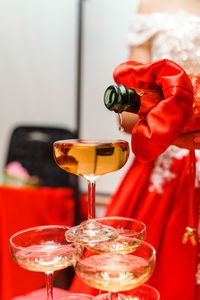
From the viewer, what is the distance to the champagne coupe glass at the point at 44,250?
1.64ft

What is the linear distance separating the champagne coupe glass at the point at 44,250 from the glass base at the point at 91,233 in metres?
0.02

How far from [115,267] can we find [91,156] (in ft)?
0.51

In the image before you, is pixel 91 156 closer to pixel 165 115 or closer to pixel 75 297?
pixel 165 115

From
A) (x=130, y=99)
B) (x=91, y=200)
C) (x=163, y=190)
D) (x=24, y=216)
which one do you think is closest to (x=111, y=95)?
(x=130, y=99)

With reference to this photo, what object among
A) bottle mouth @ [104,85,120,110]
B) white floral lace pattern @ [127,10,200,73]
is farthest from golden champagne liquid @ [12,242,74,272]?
white floral lace pattern @ [127,10,200,73]

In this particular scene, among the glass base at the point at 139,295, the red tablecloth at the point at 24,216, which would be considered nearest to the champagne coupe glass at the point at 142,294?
the glass base at the point at 139,295

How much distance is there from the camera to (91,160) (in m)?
0.48

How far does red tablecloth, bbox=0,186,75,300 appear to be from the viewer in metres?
1.58

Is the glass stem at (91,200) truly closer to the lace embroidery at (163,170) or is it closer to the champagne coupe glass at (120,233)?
the champagne coupe glass at (120,233)

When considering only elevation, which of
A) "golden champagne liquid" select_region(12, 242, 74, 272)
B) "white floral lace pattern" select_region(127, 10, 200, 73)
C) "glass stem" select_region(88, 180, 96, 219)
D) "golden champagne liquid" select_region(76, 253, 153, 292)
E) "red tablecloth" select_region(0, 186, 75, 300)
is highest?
"white floral lace pattern" select_region(127, 10, 200, 73)

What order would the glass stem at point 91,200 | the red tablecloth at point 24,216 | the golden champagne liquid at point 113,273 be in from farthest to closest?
the red tablecloth at point 24,216
the glass stem at point 91,200
the golden champagne liquid at point 113,273

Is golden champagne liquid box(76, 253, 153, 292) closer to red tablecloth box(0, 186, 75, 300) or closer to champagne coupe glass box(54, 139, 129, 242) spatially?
champagne coupe glass box(54, 139, 129, 242)

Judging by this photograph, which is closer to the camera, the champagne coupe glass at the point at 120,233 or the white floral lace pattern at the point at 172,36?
the champagne coupe glass at the point at 120,233

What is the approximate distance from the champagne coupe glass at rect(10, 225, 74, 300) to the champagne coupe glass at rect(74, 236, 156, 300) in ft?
0.20
